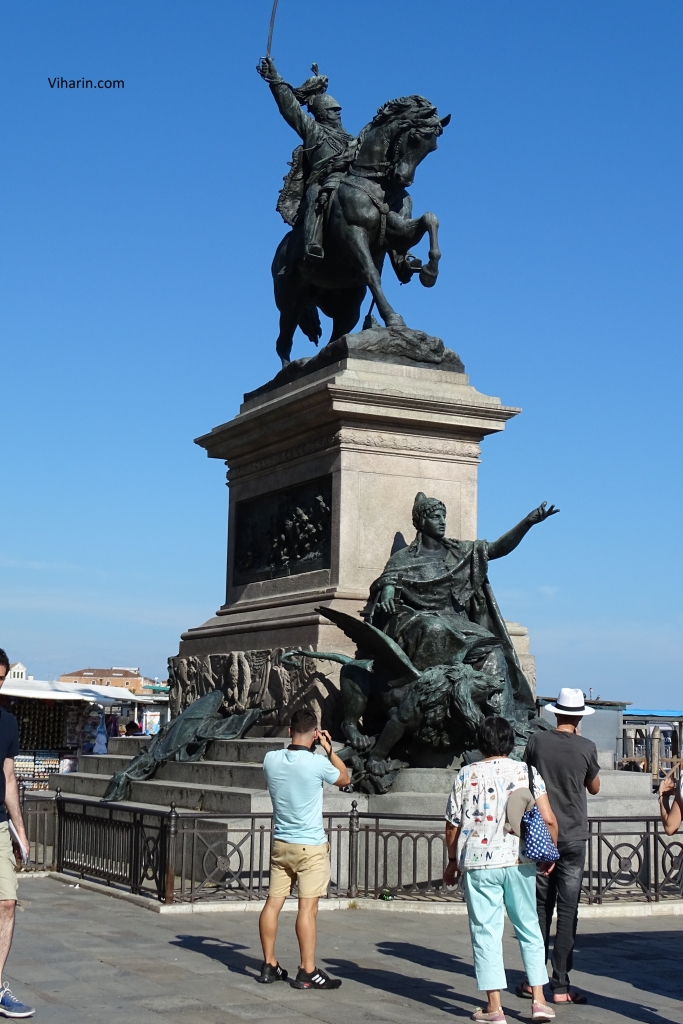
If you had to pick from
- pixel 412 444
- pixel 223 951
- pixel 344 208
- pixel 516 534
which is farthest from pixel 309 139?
pixel 223 951

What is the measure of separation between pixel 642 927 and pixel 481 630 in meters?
3.68

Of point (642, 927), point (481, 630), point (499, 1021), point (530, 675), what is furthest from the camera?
point (530, 675)

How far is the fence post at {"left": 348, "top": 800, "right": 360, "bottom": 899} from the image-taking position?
1202 cm

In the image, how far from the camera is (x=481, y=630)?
14453 millimetres

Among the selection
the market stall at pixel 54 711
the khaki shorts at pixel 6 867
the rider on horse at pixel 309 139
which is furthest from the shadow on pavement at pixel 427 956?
the market stall at pixel 54 711

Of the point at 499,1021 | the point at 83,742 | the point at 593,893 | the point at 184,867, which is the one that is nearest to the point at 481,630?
the point at 593,893

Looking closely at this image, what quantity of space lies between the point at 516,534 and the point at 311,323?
18.1 feet

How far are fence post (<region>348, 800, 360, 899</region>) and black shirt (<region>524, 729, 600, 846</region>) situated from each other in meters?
3.40

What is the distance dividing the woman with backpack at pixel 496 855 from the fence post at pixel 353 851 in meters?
4.20

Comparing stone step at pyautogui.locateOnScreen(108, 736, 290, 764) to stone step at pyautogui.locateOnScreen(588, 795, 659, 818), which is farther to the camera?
stone step at pyautogui.locateOnScreen(108, 736, 290, 764)

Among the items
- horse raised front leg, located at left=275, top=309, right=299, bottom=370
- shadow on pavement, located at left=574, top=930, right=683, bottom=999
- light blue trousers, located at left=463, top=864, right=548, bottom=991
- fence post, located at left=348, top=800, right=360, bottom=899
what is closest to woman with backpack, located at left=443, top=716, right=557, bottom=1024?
light blue trousers, located at left=463, top=864, right=548, bottom=991

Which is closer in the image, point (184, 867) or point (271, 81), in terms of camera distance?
point (184, 867)

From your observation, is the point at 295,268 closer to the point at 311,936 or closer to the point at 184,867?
the point at 184,867

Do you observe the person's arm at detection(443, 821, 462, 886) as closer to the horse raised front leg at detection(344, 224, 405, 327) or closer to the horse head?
the horse raised front leg at detection(344, 224, 405, 327)
